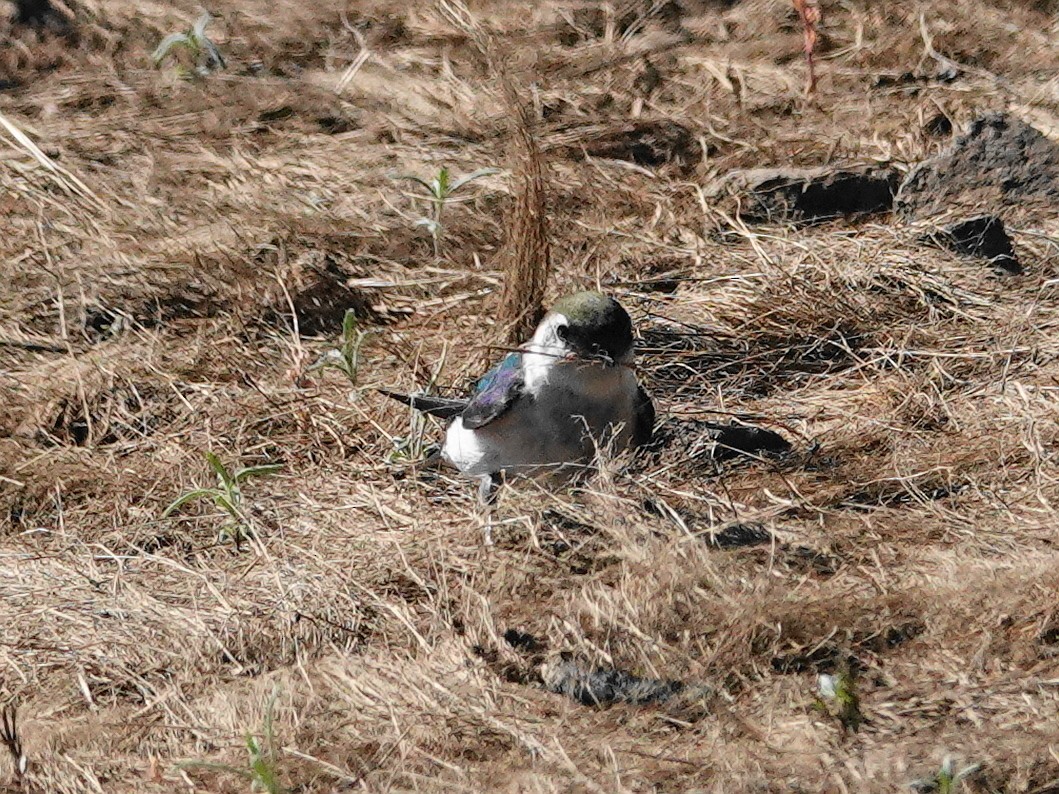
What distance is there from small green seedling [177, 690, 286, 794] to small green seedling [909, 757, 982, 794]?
134cm

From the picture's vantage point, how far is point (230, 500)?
4.57m

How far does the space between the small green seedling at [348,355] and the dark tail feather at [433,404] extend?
286 millimetres

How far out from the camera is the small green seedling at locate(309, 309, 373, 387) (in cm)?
543

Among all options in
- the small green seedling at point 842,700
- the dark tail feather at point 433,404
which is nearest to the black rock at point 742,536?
the small green seedling at point 842,700

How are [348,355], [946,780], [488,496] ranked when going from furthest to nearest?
[348,355]
[488,496]
[946,780]

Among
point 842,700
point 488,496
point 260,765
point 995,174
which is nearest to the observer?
point 260,765

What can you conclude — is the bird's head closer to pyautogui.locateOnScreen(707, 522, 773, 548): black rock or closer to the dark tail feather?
the dark tail feather

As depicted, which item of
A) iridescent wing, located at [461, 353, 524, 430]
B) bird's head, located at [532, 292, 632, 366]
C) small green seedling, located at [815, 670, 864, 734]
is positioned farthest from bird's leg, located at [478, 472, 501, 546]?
small green seedling, located at [815, 670, 864, 734]

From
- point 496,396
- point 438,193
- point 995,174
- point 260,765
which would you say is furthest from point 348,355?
point 995,174

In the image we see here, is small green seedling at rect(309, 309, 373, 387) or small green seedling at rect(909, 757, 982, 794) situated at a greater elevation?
small green seedling at rect(909, 757, 982, 794)

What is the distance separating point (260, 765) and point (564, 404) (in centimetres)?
176

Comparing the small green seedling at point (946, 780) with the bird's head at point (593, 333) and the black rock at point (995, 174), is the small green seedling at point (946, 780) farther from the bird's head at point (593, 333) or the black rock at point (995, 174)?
the black rock at point (995, 174)

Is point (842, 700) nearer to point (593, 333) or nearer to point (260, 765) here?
point (260, 765)

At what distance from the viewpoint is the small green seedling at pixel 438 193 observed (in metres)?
6.16
